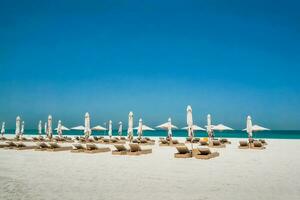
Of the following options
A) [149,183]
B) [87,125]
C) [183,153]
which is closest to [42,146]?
[87,125]

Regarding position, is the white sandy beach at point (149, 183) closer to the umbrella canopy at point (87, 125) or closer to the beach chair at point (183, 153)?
the beach chair at point (183, 153)

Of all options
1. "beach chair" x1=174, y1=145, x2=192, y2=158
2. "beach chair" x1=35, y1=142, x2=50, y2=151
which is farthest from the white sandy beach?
"beach chair" x1=35, y1=142, x2=50, y2=151

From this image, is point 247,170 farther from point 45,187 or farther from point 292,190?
point 45,187

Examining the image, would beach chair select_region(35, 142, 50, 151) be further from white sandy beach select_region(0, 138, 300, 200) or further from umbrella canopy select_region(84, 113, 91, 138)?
white sandy beach select_region(0, 138, 300, 200)

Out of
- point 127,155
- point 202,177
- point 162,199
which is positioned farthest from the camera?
point 127,155

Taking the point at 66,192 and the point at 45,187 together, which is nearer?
the point at 66,192

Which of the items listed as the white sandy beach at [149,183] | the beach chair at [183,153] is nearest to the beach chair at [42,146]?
the white sandy beach at [149,183]

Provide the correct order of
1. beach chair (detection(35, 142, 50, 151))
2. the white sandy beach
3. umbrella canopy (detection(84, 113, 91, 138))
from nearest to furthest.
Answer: the white sandy beach
beach chair (detection(35, 142, 50, 151))
umbrella canopy (detection(84, 113, 91, 138))

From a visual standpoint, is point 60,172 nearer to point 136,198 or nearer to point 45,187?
point 45,187

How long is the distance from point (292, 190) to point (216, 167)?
3763mm

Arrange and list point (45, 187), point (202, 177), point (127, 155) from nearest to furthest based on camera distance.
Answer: point (45, 187) → point (202, 177) → point (127, 155)

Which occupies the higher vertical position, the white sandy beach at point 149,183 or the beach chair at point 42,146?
the beach chair at point 42,146

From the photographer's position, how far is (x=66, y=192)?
20.2ft

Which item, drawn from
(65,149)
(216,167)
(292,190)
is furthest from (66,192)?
(65,149)
